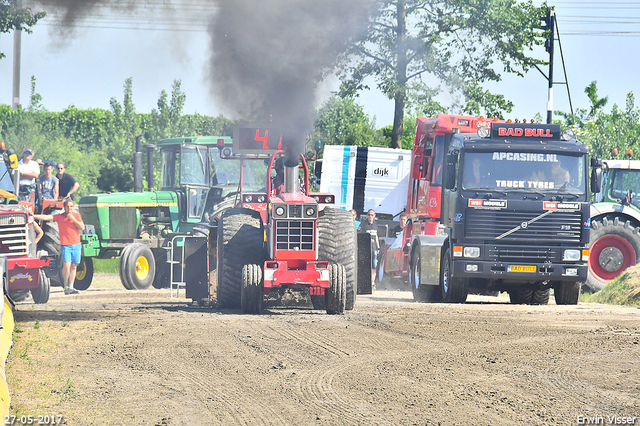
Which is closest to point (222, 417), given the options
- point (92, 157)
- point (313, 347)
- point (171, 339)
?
point (313, 347)

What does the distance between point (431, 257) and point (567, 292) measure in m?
2.53

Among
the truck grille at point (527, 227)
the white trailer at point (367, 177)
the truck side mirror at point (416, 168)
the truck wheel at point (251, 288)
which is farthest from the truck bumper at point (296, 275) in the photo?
the white trailer at point (367, 177)

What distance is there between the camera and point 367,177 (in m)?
25.1

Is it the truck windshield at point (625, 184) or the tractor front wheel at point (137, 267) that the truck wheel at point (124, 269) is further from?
the truck windshield at point (625, 184)

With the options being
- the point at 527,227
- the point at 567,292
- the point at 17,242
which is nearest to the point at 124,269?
the point at 17,242

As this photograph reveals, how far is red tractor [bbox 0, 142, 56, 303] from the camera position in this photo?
14578 millimetres

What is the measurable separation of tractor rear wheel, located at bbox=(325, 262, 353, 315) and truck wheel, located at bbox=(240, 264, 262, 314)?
0.97 meters

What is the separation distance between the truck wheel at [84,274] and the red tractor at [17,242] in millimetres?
4318

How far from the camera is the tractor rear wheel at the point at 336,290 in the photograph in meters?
12.0

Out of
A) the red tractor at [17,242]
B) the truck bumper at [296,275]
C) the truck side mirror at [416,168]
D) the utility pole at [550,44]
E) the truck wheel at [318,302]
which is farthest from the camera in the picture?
the utility pole at [550,44]

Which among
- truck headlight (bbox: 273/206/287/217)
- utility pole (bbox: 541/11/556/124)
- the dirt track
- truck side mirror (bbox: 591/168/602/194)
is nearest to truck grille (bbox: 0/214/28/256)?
the dirt track

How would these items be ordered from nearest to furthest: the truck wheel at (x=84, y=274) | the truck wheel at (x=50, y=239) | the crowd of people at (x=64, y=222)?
the crowd of people at (x=64, y=222), the truck wheel at (x=50, y=239), the truck wheel at (x=84, y=274)

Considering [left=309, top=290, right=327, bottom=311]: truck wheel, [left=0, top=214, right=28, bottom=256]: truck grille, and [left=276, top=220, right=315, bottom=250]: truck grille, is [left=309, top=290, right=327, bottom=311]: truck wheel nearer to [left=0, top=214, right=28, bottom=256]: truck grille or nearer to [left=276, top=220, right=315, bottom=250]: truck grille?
[left=276, top=220, right=315, bottom=250]: truck grille

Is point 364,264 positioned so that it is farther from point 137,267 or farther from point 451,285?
point 137,267
